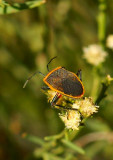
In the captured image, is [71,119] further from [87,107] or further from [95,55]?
[95,55]

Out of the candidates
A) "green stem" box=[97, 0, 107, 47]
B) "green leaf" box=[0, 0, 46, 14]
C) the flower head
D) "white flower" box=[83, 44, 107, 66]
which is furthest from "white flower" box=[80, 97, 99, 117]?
"green stem" box=[97, 0, 107, 47]

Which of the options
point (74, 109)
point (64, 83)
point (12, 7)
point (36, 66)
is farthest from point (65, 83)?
point (36, 66)

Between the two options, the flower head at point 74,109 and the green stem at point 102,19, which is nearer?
the flower head at point 74,109

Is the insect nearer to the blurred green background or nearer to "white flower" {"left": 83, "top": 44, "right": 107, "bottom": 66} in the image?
"white flower" {"left": 83, "top": 44, "right": 107, "bottom": 66}

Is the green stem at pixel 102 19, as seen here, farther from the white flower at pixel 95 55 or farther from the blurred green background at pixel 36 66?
the blurred green background at pixel 36 66

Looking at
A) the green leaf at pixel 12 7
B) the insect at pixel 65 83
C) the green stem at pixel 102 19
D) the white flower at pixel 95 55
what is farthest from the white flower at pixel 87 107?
the green stem at pixel 102 19

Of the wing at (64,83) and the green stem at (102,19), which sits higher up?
the green stem at (102,19)
